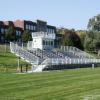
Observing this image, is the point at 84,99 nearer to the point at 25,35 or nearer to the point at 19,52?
the point at 19,52

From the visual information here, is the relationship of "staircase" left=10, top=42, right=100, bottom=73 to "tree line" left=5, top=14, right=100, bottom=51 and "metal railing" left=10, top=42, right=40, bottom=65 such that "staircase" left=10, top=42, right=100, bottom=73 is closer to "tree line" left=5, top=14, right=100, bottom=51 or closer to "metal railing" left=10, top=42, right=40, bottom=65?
"metal railing" left=10, top=42, right=40, bottom=65

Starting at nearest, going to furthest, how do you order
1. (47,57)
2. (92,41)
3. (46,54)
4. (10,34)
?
(47,57) < (46,54) < (92,41) < (10,34)

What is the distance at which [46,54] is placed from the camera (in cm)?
6862

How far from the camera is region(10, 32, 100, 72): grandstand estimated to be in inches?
2183

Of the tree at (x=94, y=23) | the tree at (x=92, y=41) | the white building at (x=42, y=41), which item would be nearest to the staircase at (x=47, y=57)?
the white building at (x=42, y=41)

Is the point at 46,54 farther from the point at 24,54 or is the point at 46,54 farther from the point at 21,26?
the point at 21,26

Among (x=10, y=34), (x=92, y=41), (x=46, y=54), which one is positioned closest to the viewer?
(x=46, y=54)

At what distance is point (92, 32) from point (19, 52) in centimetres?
4051

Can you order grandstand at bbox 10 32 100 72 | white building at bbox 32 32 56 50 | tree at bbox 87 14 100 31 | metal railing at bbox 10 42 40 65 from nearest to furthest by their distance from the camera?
grandstand at bbox 10 32 100 72 → metal railing at bbox 10 42 40 65 → white building at bbox 32 32 56 50 → tree at bbox 87 14 100 31

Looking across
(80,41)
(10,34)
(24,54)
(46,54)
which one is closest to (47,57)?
(24,54)

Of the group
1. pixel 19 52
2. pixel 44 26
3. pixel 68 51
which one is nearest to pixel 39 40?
pixel 68 51

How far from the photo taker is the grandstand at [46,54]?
5546cm

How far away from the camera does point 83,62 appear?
6525 centimetres

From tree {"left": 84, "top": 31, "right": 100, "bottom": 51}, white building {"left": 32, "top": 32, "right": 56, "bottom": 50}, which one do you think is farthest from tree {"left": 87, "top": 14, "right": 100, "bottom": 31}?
white building {"left": 32, "top": 32, "right": 56, "bottom": 50}
